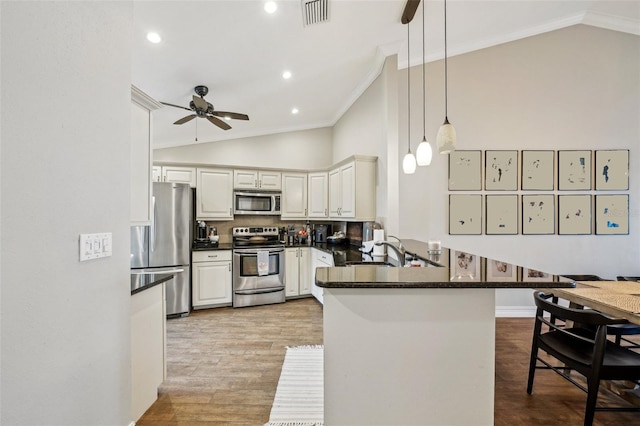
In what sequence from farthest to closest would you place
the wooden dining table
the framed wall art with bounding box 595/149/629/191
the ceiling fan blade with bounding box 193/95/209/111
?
the framed wall art with bounding box 595/149/629/191, the ceiling fan blade with bounding box 193/95/209/111, the wooden dining table

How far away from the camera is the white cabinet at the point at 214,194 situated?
4.35m

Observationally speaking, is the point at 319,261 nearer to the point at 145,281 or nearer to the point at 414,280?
the point at 145,281

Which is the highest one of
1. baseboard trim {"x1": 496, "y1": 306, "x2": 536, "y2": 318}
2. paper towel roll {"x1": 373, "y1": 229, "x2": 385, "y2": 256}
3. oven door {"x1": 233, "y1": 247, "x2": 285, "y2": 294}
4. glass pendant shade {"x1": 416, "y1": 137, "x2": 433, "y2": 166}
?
glass pendant shade {"x1": 416, "y1": 137, "x2": 433, "y2": 166}

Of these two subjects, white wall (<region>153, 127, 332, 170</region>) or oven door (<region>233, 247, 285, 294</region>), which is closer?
oven door (<region>233, 247, 285, 294</region>)

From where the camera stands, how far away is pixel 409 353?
4.50 ft

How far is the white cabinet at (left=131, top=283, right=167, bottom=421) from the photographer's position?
176 centimetres

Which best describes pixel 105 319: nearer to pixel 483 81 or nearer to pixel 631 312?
pixel 631 312

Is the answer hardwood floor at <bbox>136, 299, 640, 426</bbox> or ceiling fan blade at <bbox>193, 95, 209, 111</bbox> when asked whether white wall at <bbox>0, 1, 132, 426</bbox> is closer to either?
hardwood floor at <bbox>136, 299, 640, 426</bbox>

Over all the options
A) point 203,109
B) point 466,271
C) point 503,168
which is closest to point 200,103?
point 203,109

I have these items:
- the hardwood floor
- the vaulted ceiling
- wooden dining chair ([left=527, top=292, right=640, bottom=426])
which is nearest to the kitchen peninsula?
the hardwood floor

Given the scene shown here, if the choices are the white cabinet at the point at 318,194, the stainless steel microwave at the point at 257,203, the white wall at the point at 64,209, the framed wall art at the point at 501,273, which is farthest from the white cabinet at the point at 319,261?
the white wall at the point at 64,209

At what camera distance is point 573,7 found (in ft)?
11.1

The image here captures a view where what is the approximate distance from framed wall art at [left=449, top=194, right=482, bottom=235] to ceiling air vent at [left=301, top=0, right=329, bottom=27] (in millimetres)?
2617

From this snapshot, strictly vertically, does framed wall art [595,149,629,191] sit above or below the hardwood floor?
above
